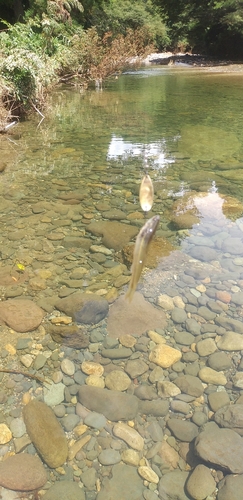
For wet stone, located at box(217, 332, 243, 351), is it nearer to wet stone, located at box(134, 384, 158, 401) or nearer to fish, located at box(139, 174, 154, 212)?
wet stone, located at box(134, 384, 158, 401)

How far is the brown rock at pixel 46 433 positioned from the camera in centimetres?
196

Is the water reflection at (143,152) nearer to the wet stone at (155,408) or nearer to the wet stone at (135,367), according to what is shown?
the wet stone at (135,367)

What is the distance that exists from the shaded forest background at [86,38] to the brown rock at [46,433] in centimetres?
679

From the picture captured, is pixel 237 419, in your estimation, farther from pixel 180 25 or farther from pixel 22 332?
pixel 180 25

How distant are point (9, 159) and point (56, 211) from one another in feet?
7.76

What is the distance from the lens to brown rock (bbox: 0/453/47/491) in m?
1.83

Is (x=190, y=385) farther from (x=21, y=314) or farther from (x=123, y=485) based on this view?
(x=21, y=314)

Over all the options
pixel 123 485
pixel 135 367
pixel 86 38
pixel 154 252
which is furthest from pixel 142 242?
pixel 86 38

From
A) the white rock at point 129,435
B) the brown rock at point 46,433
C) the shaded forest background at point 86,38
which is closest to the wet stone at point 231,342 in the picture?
the white rock at point 129,435

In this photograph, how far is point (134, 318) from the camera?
2918 mm

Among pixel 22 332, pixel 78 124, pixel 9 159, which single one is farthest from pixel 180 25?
pixel 22 332

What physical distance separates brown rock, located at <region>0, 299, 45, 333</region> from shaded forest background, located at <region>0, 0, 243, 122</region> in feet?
18.9

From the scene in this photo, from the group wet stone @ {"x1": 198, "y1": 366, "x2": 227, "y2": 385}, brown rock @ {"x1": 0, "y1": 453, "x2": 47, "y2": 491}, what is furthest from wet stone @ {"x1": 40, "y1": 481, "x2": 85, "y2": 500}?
wet stone @ {"x1": 198, "y1": 366, "x2": 227, "y2": 385}

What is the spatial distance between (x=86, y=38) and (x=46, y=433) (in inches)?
558
